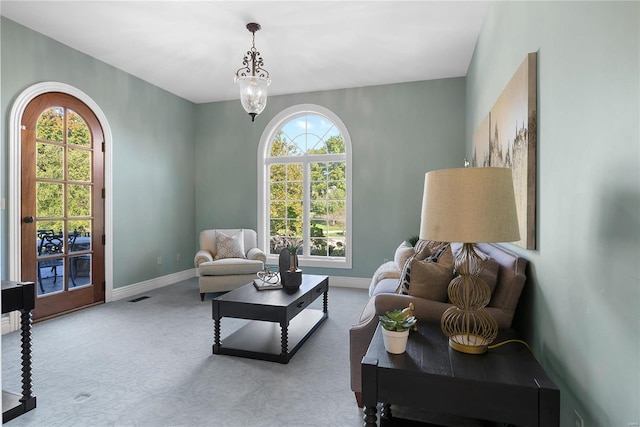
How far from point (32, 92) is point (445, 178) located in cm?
401

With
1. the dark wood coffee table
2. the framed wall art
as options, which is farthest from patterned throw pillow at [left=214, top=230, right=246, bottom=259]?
the framed wall art

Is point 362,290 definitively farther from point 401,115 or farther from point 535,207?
point 535,207

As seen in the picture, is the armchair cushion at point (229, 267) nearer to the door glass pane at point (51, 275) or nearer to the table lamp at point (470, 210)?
the door glass pane at point (51, 275)

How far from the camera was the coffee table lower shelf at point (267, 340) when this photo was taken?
273 cm

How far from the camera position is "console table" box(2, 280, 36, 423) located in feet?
6.31

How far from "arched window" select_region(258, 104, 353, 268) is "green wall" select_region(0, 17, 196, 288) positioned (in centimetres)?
130

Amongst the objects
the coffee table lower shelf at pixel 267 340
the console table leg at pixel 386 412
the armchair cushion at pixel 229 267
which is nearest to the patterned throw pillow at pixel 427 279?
the console table leg at pixel 386 412

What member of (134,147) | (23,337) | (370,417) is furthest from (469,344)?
(134,147)

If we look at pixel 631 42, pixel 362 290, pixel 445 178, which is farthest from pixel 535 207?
pixel 362 290

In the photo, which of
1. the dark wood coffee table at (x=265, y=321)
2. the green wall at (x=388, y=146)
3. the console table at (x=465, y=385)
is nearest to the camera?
the console table at (x=465, y=385)

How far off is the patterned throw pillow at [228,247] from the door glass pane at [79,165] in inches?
66.6

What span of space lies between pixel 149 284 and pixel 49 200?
68.0 inches

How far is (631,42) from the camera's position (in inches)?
39.9

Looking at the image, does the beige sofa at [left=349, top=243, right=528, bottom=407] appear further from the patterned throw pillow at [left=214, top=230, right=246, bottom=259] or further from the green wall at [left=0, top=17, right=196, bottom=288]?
the green wall at [left=0, top=17, right=196, bottom=288]
